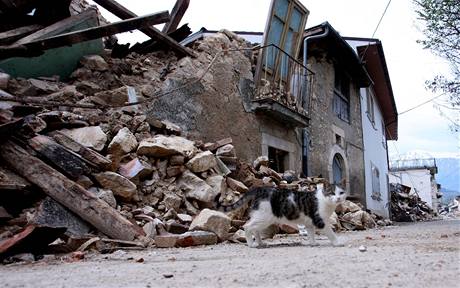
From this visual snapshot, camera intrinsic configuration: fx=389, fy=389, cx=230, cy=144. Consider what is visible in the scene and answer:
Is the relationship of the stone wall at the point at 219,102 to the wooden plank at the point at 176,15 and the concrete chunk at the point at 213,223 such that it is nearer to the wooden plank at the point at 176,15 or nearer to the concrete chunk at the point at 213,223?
the wooden plank at the point at 176,15

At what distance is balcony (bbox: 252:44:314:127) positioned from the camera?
8405mm

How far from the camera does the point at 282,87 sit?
30.0 feet

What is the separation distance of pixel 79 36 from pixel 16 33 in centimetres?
93

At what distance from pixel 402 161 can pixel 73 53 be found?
32.9 m

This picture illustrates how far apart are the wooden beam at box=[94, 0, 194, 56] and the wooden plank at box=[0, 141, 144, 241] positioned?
9.79ft

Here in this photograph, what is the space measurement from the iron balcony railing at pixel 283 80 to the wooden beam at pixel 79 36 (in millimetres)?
3180

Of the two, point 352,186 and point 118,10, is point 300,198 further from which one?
point 352,186

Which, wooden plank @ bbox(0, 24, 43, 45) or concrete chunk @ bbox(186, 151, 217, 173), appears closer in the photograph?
wooden plank @ bbox(0, 24, 43, 45)

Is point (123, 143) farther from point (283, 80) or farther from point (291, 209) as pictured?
point (283, 80)

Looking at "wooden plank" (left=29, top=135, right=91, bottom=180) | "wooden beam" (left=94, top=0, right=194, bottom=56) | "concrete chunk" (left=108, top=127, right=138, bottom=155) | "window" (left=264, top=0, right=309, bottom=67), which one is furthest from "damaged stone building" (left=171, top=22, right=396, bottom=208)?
"wooden plank" (left=29, top=135, right=91, bottom=180)

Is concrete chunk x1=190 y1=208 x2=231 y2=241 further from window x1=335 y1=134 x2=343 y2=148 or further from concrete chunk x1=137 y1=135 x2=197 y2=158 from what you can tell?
window x1=335 y1=134 x2=343 y2=148

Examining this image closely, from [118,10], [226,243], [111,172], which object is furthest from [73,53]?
[226,243]

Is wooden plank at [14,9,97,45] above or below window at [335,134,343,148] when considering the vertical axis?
above

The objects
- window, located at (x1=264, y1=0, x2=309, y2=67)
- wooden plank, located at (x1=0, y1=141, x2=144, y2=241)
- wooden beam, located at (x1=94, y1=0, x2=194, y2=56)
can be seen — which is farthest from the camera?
window, located at (x1=264, y1=0, x2=309, y2=67)
